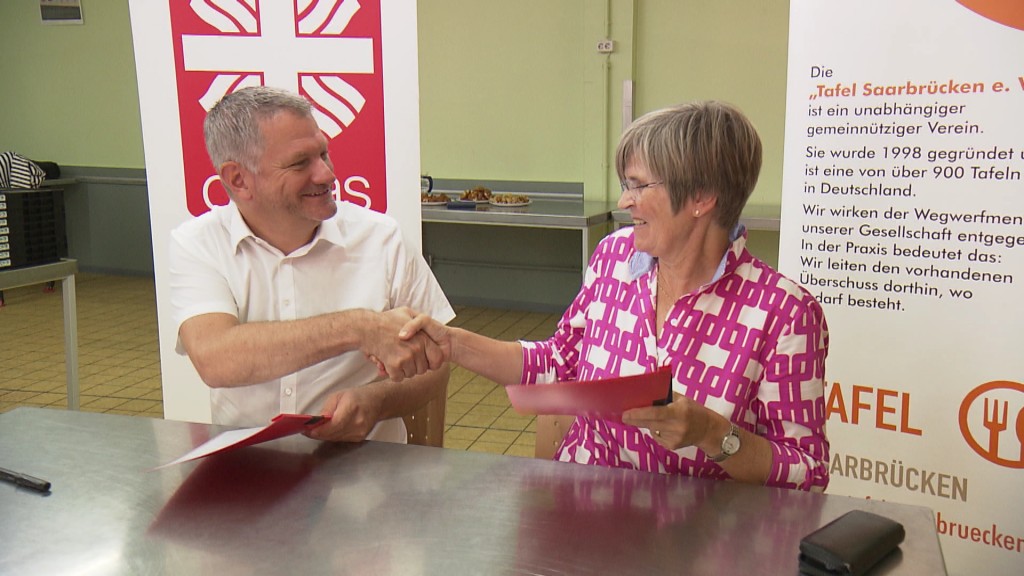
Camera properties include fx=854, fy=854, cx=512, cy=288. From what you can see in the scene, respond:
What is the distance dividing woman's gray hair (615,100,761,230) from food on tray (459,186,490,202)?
170 inches

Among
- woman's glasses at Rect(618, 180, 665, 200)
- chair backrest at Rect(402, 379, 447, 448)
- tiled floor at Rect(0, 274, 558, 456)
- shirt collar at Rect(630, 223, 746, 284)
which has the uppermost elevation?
woman's glasses at Rect(618, 180, 665, 200)

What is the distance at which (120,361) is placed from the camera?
5.46 metres

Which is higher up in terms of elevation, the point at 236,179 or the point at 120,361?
the point at 236,179

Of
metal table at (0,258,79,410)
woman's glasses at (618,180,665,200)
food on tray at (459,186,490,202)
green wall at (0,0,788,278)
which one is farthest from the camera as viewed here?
food on tray at (459,186,490,202)

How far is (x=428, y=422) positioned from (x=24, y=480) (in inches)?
37.0

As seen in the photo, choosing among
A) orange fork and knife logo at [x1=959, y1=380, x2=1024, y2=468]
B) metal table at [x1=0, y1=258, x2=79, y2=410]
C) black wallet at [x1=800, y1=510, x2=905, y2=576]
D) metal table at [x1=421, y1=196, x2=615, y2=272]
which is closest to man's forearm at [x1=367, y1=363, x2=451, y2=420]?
black wallet at [x1=800, y1=510, x2=905, y2=576]

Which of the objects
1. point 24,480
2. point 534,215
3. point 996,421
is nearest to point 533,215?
point 534,215

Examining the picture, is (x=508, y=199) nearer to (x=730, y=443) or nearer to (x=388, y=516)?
(x=730, y=443)

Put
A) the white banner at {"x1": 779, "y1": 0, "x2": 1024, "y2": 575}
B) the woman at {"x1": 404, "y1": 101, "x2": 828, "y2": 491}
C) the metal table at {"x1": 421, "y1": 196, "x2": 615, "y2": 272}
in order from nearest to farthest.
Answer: the woman at {"x1": 404, "y1": 101, "x2": 828, "y2": 491} → the white banner at {"x1": 779, "y1": 0, "x2": 1024, "y2": 575} → the metal table at {"x1": 421, "y1": 196, "x2": 615, "y2": 272}

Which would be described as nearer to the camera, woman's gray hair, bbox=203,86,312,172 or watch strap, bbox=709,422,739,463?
watch strap, bbox=709,422,739,463

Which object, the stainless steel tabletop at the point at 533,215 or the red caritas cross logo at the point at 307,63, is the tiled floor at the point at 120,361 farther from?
the red caritas cross logo at the point at 307,63

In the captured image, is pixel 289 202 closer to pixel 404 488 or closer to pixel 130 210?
pixel 404 488

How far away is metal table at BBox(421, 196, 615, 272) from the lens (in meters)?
5.31

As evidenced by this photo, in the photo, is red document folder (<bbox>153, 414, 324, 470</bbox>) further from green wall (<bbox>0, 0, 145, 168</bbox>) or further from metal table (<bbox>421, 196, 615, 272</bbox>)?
green wall (<bbox>0, 0, 145, 168</bbox>)
